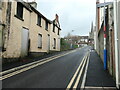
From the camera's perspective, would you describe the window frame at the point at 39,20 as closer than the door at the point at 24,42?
No

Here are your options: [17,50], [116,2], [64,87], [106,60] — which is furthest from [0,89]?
[17,50]

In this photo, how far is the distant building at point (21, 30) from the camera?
12.6 metres

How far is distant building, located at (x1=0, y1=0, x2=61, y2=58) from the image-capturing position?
12578 millimetres

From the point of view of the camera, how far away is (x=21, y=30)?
50.9 ft

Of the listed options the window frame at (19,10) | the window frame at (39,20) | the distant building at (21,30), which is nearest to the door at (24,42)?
the distant building at (21,30)

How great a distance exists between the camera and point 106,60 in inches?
405

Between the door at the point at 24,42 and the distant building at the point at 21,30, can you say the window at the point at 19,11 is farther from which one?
the door at the point at 24,42

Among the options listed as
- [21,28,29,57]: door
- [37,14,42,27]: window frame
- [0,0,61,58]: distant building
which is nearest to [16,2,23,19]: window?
[0,0,61,58]: distant building

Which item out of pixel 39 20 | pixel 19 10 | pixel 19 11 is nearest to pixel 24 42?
pixel 19 11

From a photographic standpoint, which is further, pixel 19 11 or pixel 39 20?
pixel 39 20

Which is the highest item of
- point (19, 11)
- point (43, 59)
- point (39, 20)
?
point (39, 20)

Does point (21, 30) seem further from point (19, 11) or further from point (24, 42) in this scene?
point (19, 11)

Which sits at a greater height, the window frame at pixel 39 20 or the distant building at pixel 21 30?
the window frame at pixel 39 20

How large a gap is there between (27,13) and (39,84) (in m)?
12.5
